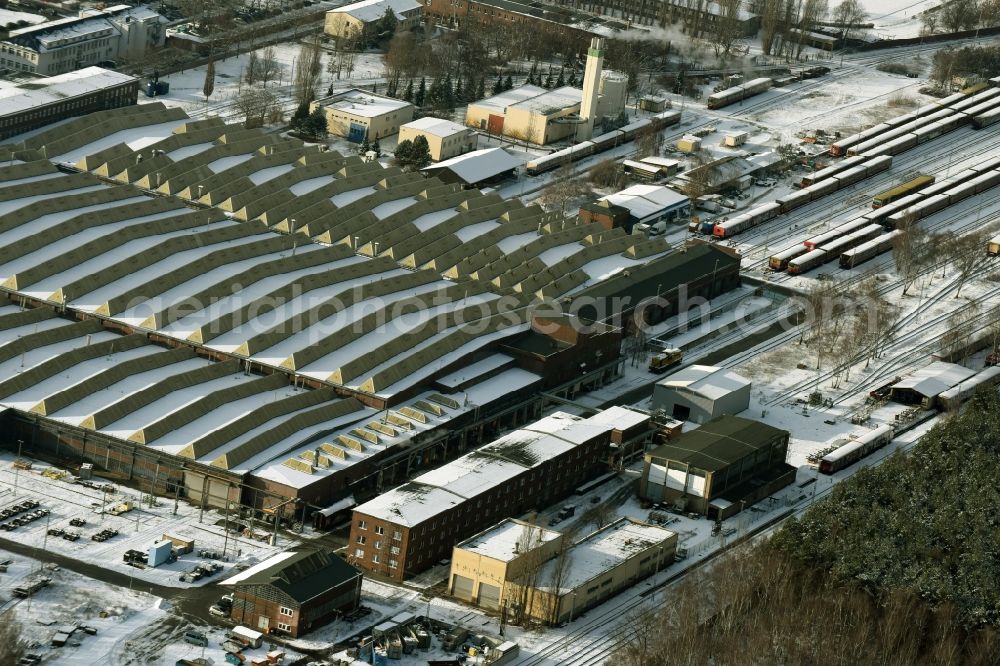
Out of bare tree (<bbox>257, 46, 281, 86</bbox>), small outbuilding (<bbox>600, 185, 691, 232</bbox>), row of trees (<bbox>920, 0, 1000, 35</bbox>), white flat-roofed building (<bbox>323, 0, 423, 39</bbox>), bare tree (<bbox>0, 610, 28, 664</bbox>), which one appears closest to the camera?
bare tree (<bbox>0, 610, 28, 664</bbox>)

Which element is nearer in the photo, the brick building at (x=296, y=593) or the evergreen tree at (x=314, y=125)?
the brick building at (x=296, y=593)

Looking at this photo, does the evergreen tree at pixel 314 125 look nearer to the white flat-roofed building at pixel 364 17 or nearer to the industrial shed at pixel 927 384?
the white flat-roofed building at pixel 364 17

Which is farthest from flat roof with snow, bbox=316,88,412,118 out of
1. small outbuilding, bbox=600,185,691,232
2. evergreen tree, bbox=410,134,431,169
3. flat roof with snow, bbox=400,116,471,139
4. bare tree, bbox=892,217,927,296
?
bare tree, bbox=892,217,927,296

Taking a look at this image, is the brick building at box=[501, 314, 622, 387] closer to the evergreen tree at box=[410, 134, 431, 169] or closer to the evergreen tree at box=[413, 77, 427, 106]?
the evergreen tree at box=[410, 134, 431, 169]

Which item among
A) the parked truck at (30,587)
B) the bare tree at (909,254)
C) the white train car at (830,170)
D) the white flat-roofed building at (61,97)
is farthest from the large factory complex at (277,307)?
the white train car at (830,170)

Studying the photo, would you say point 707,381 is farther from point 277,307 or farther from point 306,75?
point 306,75

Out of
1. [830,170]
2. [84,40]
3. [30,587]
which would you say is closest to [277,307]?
[30,587]
